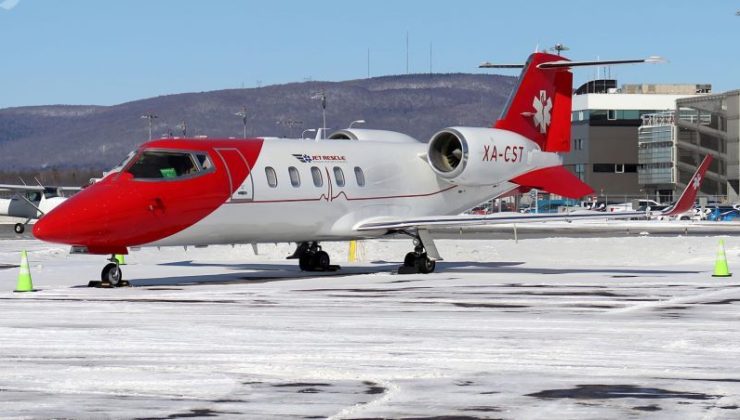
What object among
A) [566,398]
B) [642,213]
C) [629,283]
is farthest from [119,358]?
[642,213]

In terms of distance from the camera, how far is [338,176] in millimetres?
29203

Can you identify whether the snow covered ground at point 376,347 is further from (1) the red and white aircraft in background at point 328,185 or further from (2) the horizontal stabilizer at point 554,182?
(2) the horizontal stabilizer at point 554,182

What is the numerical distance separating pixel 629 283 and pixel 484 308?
675 cm

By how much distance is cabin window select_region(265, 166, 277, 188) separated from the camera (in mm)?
27344

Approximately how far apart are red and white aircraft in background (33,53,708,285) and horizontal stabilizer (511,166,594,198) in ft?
0.12

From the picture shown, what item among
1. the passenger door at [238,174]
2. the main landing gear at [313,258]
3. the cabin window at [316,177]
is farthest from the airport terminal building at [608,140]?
the passenger door at [238,174]

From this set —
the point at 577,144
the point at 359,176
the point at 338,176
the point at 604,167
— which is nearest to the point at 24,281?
the point at 338,176

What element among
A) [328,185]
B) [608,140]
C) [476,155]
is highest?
[608,140]

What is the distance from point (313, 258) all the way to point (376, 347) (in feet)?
56.9

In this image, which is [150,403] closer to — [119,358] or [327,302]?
[119,358]

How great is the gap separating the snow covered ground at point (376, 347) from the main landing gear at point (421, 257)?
4.77 ft

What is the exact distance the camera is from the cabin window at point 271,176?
27344mm

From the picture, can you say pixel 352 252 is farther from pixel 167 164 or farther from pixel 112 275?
pixel 112 275

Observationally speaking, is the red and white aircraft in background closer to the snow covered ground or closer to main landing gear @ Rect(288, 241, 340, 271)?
main landing gear @ Rect(288, 241, 340, 271)
